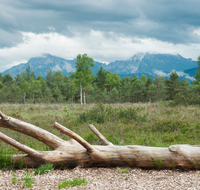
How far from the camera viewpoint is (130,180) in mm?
3875

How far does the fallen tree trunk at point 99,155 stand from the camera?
4387 mm

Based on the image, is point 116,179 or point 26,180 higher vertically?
point 26,180

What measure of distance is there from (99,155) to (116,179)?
0.78 meters

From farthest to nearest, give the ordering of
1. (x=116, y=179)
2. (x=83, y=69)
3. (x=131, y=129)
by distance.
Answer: (x=83, y=69)
(x=131, y=129)
(x=116, y=179)

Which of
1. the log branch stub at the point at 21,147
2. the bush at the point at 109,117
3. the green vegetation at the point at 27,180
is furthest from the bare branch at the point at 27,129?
the bush at the point at 109,117

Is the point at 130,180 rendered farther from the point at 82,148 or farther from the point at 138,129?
the point at 138,129

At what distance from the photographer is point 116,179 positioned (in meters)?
3.92

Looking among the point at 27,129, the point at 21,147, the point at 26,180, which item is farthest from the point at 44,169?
the point at 27,129

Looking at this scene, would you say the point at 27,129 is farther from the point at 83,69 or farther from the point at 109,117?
the point at 83,69

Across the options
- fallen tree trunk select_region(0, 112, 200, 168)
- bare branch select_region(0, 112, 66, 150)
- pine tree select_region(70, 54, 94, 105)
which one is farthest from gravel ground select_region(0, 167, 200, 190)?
pine tree select_region(70, 54, 94, 105)

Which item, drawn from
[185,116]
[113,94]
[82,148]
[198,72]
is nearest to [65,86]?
[113,94]

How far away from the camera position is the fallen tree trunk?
4.39 metres

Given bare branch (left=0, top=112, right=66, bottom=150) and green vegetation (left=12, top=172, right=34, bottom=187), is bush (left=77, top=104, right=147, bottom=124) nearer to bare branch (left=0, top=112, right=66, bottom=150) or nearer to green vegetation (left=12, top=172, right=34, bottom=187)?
bare branch (left=0, top=112, right=66, bottom=150)

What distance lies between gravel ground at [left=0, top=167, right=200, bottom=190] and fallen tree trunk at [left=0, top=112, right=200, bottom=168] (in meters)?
0.17
